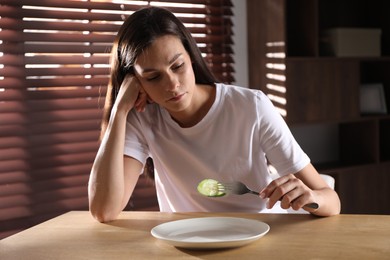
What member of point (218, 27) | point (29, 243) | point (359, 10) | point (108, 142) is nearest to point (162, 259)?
point (29, 243)

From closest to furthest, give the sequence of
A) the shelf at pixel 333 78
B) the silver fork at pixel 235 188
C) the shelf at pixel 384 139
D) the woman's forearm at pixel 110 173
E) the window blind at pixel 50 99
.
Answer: the silver fork at pixel 235 188 < the woman's forearm at pixel 110 173 < the window blind at pixel 50 99 < the shelf at pixel 333 78 < the shelf at pixel 384 139

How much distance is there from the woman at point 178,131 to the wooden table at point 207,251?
0.14 meters

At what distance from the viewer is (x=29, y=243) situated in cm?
136

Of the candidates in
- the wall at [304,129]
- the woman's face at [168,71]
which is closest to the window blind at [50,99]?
the wall at [304,129]

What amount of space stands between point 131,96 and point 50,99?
3.14ft

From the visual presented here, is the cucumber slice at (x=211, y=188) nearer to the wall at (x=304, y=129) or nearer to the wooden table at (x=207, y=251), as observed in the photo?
the wooden table at (x=207, y=251)

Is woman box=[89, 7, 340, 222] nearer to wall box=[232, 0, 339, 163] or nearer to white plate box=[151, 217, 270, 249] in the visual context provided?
white plate box=[151, 217, 270, 249]

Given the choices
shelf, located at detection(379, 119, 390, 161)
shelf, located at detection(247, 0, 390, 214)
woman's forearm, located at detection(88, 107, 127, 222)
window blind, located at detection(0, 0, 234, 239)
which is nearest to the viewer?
woman's forearm, located at detection(88, 107, 127, 222)

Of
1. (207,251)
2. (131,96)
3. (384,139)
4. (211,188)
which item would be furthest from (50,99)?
(384,139)

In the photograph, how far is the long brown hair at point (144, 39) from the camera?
1.69 meters

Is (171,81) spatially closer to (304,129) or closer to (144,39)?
(144,39)

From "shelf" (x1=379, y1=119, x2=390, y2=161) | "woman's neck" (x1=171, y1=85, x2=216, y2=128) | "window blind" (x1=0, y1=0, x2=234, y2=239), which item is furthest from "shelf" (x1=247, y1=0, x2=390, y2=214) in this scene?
"woman's neck" (x1=171, y1=85, x2=216, y2=128)

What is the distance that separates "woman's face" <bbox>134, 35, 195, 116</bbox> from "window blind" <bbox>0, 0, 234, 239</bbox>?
3.35ft

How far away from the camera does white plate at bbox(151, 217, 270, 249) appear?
1320 mm
